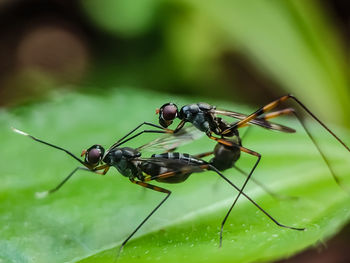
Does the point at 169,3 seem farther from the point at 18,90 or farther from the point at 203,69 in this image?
the point at 18,90

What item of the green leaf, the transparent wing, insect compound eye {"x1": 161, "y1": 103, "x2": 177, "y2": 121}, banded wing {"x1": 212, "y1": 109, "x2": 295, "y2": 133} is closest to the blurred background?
the green leaf

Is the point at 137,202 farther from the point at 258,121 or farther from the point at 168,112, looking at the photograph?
the point at 258,121

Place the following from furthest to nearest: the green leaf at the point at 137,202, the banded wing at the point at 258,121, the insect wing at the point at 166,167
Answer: the banded wing at the point at 258,121 < the insect wing at the point at 166,167 < the green leaf at the point at 137,202

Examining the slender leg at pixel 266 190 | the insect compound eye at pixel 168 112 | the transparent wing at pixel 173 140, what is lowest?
the slender leg at pixel 266 190

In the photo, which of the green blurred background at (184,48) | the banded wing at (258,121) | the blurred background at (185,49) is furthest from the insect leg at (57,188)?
the blurred background at (185,49)

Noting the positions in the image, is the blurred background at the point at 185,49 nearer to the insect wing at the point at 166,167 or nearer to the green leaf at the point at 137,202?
the green leaf at the point at 137,202

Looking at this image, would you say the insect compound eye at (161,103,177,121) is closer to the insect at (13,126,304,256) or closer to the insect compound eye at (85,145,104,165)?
the insect at (13,126,304,256)
